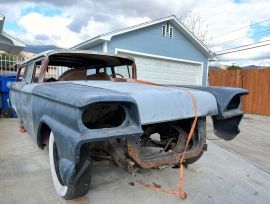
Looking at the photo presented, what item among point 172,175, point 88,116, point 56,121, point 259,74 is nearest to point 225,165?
point 172,175

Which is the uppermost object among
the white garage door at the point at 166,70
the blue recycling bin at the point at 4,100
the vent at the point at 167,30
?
the vent at the point at 167,30

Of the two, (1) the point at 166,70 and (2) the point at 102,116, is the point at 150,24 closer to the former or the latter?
(1) the point at 166,70

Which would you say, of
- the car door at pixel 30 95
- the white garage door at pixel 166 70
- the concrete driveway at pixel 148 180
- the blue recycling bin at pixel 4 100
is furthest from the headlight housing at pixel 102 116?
the white garage door at pixel 166 70

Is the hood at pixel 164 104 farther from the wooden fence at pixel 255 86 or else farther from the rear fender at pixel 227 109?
the wooden fence at pixel 255 86

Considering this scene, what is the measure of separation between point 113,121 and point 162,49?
995cm

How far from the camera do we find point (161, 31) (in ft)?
40.8

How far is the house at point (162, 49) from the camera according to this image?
34.9 ft

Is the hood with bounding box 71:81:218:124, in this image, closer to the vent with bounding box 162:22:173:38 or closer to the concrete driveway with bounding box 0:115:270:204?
the concrete driveway with bounding box 0:115:270:204

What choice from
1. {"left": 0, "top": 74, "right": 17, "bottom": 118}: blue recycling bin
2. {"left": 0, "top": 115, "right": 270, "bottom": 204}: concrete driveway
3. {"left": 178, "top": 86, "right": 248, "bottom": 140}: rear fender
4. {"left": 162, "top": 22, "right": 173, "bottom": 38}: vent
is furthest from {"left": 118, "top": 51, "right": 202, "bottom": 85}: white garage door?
{"left": 178, "top": 86, "right": 248, "bottom": 140}: rear fender

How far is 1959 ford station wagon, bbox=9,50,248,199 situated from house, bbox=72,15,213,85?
6.95 m

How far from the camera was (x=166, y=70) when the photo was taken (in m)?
12.3

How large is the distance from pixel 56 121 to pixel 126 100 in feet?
2.41

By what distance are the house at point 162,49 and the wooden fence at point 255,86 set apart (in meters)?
1.76

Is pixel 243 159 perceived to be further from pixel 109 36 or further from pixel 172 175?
pixel 109 36
